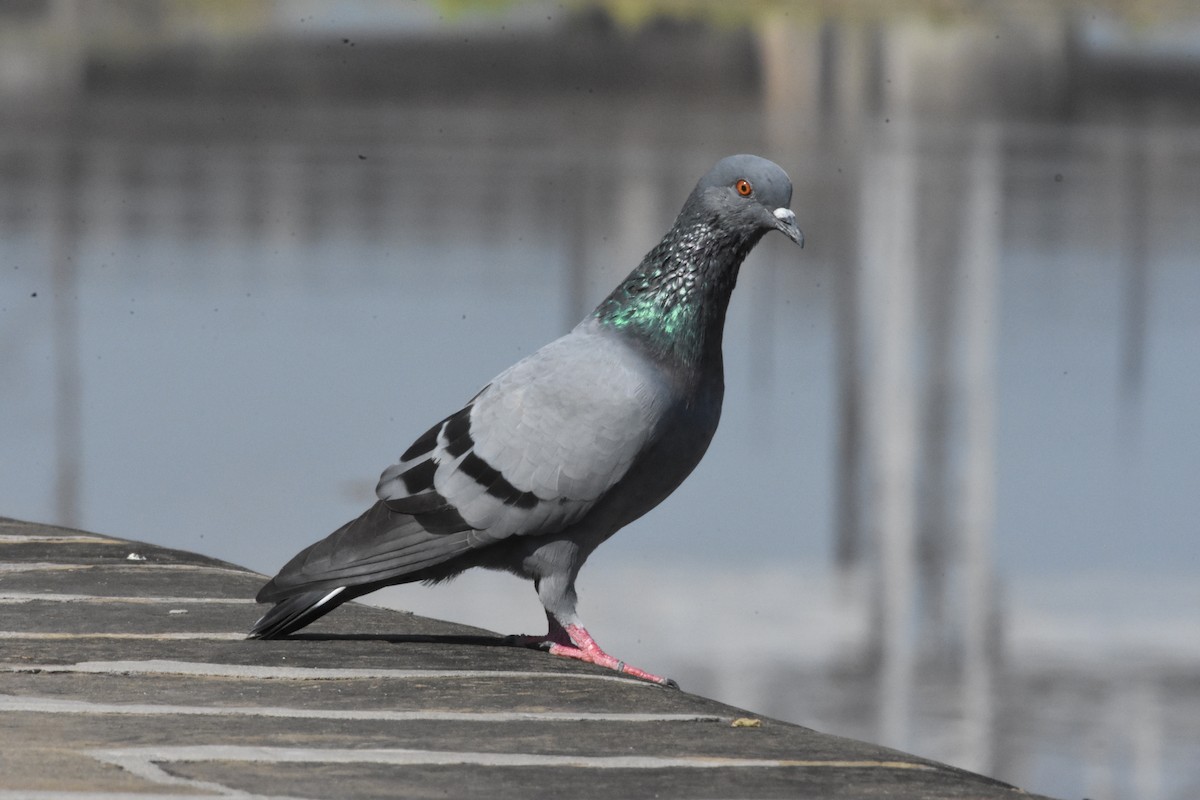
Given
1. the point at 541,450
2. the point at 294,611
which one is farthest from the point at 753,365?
the point at 294,611

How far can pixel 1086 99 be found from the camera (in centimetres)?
2747

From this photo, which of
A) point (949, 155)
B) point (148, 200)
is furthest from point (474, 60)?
point (148, 200)

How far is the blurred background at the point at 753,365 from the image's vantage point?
26.1 ft

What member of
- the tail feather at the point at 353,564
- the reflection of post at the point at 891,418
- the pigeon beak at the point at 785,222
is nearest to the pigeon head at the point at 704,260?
the pigeon beak at the point at 785,222

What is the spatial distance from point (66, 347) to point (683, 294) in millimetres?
8789

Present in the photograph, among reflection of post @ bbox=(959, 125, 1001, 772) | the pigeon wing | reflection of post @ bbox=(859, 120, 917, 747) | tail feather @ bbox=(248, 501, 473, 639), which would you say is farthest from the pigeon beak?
reflection of post @ bbox=(859, 120, 917, 747)

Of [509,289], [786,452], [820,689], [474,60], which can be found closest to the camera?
[820,689]

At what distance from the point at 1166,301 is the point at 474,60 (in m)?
19.3

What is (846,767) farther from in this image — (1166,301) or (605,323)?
(1166,301)

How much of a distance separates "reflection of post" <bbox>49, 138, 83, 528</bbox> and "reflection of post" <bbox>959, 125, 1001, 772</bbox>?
3.22 metres

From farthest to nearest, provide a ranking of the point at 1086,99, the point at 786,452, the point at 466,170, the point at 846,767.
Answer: the point at 1086,99, the point at 466,170, the point at 786,452, the point at 846,767

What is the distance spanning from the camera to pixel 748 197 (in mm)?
4188

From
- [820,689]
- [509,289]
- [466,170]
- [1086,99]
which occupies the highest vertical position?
[1086,99]

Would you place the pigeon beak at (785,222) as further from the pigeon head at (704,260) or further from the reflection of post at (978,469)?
the reflection of post at (978,469)
